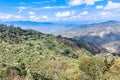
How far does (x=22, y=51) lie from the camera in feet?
523

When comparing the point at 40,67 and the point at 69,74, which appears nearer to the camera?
the point at 69,74

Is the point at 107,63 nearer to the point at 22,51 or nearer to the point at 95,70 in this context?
the point at 95,70

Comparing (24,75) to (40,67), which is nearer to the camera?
(24,75)

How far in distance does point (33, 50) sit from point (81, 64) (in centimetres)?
8300

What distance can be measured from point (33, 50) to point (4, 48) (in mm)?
18125

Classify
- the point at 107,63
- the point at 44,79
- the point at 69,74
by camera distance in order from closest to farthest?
1. the point at 44,79
2. the point at 69,74
3. the point at 107,63

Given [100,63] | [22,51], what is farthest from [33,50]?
[100,63]

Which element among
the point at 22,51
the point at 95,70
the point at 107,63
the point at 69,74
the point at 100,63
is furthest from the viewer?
the point at 22,51

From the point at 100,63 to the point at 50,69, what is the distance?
703 inches

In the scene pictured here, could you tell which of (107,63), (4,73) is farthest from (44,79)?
(107,63)

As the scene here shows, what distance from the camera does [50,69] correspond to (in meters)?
95.8

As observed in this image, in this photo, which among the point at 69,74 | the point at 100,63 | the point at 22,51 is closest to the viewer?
the point at 69,74

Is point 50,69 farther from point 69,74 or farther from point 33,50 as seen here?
point 33,50

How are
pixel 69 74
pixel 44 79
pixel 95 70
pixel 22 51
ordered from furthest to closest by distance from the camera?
pixel 22 51
pixel 95 70
pixel 69 74
pixel 44 79
